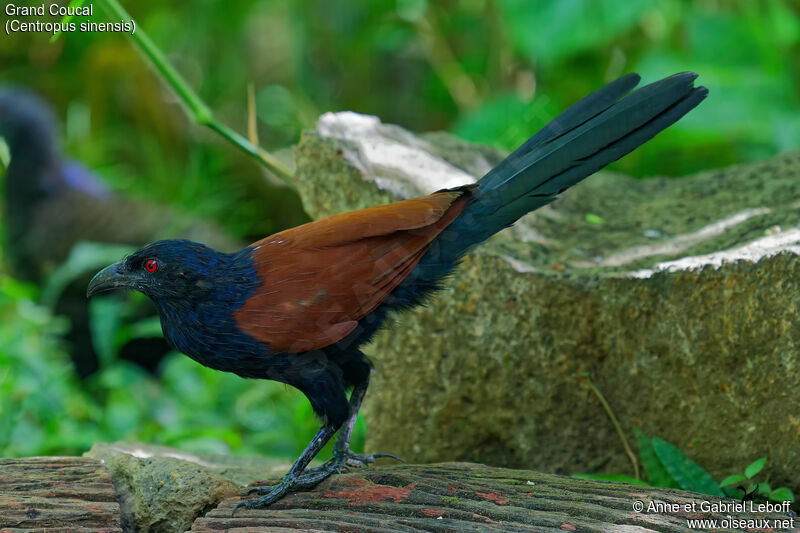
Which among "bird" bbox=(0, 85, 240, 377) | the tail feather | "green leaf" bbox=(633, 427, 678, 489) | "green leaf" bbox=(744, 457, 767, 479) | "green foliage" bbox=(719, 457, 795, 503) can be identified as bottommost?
"green foliage" bbox=(719, 457, 795, 503)

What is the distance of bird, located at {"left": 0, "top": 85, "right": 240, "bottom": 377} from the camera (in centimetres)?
594

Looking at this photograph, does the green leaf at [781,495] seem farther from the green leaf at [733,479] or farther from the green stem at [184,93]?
the green stem at [184,93]

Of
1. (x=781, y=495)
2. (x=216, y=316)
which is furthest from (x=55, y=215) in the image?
(x=781, y=495)

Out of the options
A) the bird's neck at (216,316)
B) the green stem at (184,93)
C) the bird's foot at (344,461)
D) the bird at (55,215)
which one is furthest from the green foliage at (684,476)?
the bird at (55,215)

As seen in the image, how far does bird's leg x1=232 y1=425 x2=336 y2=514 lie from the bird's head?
673 mm

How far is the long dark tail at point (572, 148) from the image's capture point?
276cm

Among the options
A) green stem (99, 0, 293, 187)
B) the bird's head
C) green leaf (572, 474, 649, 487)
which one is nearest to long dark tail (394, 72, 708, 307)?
the bird's head

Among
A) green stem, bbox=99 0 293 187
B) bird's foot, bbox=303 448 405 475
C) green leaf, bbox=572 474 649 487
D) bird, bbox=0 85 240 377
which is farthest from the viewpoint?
bird, bbox=0 85 240 377

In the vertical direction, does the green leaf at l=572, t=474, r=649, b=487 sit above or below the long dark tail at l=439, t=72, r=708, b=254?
below

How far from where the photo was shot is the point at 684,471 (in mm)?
2945

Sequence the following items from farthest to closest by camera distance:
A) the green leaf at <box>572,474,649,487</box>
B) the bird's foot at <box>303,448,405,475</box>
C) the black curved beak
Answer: the green leaf at <box>572,474,649,487</box>
the bird's foot at <box>303,448,405,475</box>
the black curved beak

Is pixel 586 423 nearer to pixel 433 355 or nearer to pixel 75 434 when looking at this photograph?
pixel 433 355

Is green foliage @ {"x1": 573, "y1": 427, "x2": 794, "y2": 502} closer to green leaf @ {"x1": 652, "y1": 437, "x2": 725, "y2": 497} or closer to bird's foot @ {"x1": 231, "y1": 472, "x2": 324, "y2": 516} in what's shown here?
green leaf @ {"x1": 652, "y1": 437, "x2": 725, "y2": 497}

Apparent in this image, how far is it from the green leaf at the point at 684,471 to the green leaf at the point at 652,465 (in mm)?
61
